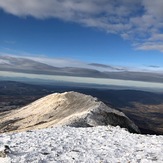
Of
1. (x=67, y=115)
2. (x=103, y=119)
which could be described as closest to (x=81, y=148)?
(x=103, y=119)

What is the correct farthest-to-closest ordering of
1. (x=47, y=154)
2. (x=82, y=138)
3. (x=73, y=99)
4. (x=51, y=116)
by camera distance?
(x=73, y=99)
(x=51, y=116)
(x=82, y=138)
(x=47, y=154)

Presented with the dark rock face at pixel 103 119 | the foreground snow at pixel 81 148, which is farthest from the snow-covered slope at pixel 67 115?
the foreground snow at pixel 81 148

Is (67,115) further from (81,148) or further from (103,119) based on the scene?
(81,148)

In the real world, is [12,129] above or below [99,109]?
below

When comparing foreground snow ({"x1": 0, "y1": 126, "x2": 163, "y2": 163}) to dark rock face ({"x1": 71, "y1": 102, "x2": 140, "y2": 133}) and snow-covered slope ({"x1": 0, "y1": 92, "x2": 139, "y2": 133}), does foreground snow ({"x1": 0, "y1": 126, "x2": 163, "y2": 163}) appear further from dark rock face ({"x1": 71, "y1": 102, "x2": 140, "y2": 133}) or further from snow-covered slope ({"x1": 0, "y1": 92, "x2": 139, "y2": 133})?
snow-covered slope ({"x1": 0, "y1": 92, "x2": 139, "y2": 133})

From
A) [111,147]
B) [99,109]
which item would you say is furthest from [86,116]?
[111,147]

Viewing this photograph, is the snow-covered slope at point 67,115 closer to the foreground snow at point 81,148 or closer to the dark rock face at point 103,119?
the dark rock face at point 103,119

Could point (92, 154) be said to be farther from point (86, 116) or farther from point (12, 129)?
point (12, 129)
